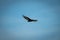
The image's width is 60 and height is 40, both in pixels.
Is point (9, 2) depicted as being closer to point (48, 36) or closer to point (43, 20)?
point (43, 20)

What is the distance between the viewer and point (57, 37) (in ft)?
7.59

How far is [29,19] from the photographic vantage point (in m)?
2.26

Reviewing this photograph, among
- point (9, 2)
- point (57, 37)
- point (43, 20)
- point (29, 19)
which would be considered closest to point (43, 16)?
point (43, 20)

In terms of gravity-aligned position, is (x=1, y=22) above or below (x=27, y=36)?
above

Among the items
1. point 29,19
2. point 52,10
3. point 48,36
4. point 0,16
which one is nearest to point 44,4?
point 52,10

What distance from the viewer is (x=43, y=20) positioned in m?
2.30

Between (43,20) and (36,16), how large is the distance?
0.42ft

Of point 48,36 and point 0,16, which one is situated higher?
point 0,16

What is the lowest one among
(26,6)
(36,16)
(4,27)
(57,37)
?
(57,37)

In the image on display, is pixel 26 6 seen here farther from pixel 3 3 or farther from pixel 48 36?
pixel 48 36

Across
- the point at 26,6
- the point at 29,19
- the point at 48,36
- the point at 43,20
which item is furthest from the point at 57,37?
the point at 26,6

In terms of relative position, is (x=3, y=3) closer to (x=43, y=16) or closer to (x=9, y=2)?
(x=9, y=2)

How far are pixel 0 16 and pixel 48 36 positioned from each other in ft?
2.68

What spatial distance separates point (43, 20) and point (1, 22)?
66 centimetres
